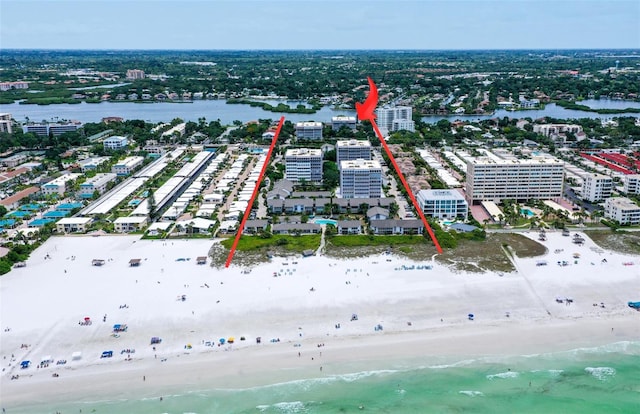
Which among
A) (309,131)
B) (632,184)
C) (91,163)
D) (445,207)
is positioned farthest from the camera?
(309,131)

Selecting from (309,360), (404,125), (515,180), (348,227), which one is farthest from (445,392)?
(404,125)

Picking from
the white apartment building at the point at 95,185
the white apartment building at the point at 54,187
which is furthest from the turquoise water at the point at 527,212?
the white apartment building at the point at 54,187

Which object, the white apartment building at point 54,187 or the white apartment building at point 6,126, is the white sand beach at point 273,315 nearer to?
the white apartment building at point 54,187

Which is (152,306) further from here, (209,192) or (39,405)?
(209,192)

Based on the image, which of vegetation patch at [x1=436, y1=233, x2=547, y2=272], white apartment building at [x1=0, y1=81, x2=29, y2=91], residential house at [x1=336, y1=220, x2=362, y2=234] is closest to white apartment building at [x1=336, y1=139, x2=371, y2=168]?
residential house at [x1=336, y1=220, x2=362, y2=234]

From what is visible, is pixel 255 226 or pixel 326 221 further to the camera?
pixel 326 221

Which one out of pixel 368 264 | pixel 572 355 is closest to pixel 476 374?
pixel 572 355

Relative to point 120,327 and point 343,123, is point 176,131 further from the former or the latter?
point 120,327
